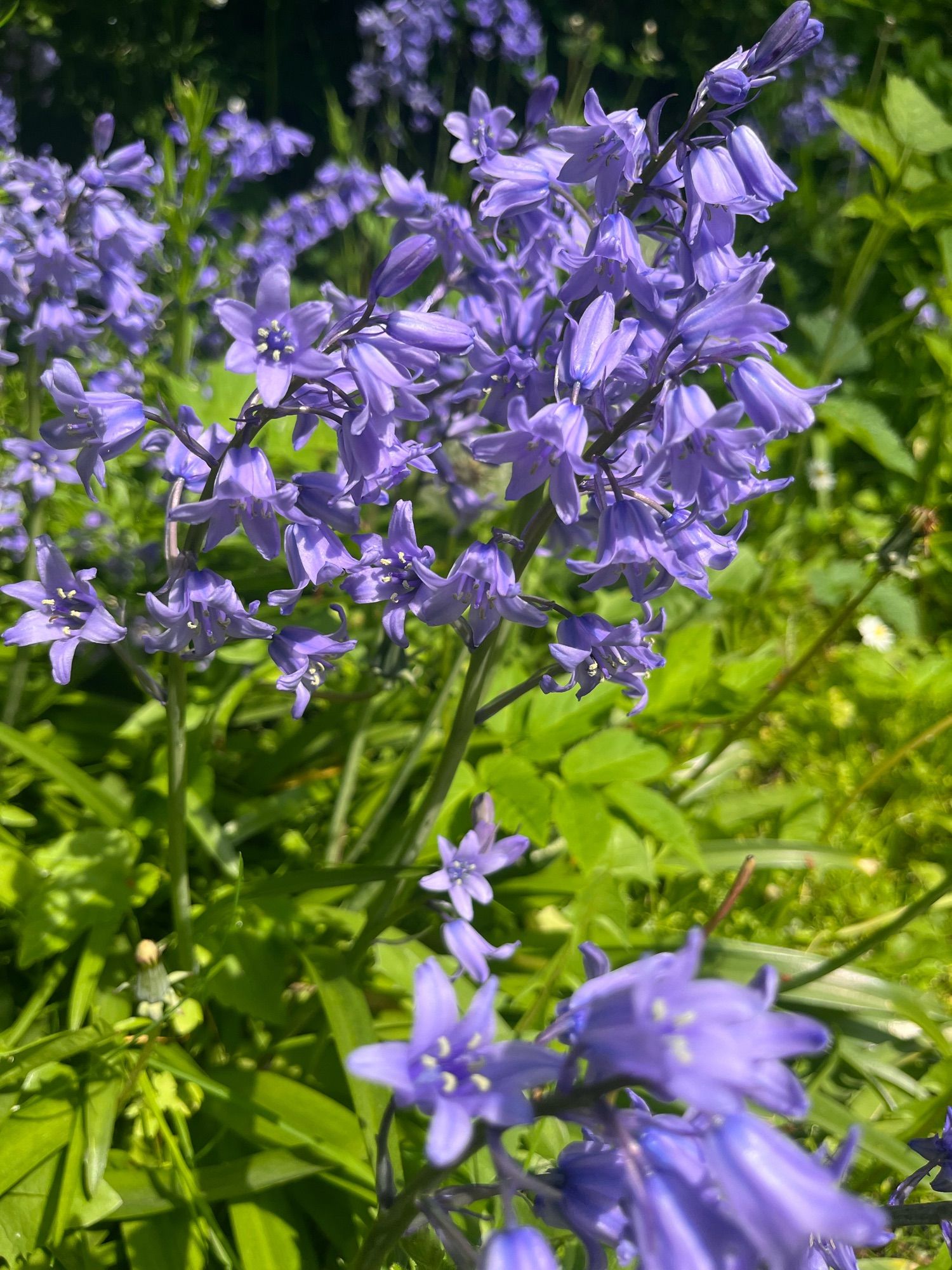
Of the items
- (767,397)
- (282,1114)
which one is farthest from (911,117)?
(282,1114)

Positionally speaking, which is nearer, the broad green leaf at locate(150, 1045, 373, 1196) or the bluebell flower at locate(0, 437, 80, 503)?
the broad green leaf at locate(150, 1045, 373, 1196)

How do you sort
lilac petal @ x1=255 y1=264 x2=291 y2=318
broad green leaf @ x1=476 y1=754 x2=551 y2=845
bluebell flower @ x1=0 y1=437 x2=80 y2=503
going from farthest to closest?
bluebell flower @ x1=0 y1=437 x2=80 y2=503, broad green leaf @ x1=476 y1=754 x2=551 y2=845, lilac petal @ x1=255 y1=264 x2=291 y2=318

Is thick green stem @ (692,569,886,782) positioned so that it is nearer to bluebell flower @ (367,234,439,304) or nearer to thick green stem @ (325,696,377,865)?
thick green stem @ (325,696,377,865)

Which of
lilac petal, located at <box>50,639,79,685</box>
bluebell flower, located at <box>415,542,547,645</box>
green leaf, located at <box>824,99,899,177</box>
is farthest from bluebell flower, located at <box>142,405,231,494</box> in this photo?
green leaf, located at <box>824,99,899,177</box>

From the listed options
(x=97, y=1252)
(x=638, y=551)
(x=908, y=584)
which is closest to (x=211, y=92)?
(x=638, y=551)

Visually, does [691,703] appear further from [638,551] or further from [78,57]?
[78,57]

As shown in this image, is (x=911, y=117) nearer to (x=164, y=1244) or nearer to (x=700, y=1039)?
(x=700, y=1039)
